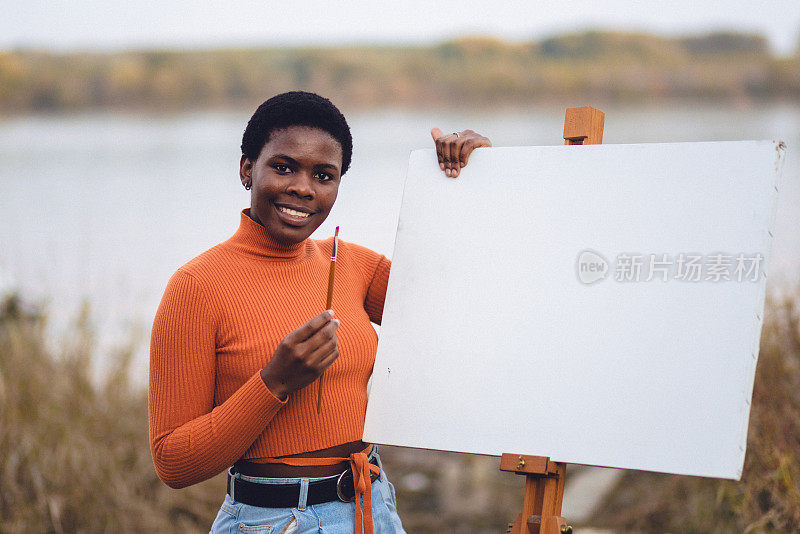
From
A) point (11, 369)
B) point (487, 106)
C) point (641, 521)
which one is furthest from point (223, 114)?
point (641, 521)

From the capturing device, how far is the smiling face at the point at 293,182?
62.1 inches

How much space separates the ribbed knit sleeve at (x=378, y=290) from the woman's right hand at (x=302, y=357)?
0.46m

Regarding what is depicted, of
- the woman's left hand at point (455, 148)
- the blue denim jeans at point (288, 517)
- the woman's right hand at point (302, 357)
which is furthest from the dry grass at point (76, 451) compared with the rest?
the woman's left hand at point (455, 148)

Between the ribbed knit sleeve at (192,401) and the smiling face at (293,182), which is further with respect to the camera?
the smiling face at (293,182)

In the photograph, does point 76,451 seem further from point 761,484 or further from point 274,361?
point 761,484

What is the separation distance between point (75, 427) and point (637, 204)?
2.75 m

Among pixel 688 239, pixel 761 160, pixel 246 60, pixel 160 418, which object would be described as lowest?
pixel 160 418

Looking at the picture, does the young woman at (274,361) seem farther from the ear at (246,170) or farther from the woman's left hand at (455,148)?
the woman's left hand at (455,148)

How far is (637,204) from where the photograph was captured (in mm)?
1644

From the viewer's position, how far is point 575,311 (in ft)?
5.47

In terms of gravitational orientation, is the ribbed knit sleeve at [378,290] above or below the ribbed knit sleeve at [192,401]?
above

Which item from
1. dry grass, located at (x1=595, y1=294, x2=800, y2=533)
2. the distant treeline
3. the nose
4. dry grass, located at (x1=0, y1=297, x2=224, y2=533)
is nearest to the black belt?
the nose

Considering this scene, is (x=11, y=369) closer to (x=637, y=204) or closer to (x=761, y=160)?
(x=637, y=204)

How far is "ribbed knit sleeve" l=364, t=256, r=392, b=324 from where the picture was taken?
1916 mm
